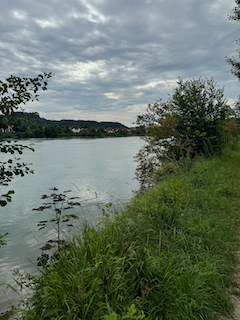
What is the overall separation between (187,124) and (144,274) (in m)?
9.83

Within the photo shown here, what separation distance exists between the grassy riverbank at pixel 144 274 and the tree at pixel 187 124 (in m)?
6.32

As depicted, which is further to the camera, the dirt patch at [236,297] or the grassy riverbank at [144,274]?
the dirt patch at [236,297]

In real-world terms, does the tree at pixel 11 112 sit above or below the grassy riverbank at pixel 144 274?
above

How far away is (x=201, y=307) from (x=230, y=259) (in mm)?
1307

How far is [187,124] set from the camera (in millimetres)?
11391

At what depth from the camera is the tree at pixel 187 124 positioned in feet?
33.8

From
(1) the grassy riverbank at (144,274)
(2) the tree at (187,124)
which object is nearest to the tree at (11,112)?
(1) the grassy riverbank at (144,274)

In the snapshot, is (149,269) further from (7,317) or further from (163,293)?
(7,317)

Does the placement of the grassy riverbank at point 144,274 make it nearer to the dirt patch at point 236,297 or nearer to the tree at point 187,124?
the dirt patch at point 236,297

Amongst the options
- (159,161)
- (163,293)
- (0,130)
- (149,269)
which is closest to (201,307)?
(163,293)

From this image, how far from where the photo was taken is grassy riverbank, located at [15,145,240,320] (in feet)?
7.41

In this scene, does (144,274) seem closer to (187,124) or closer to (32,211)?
(32,211)

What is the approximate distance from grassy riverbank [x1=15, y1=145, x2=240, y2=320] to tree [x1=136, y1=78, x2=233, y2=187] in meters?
6.32

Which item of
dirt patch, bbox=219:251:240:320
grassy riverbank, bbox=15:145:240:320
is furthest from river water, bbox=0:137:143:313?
dirt patch, bbox=219:251:240:320
